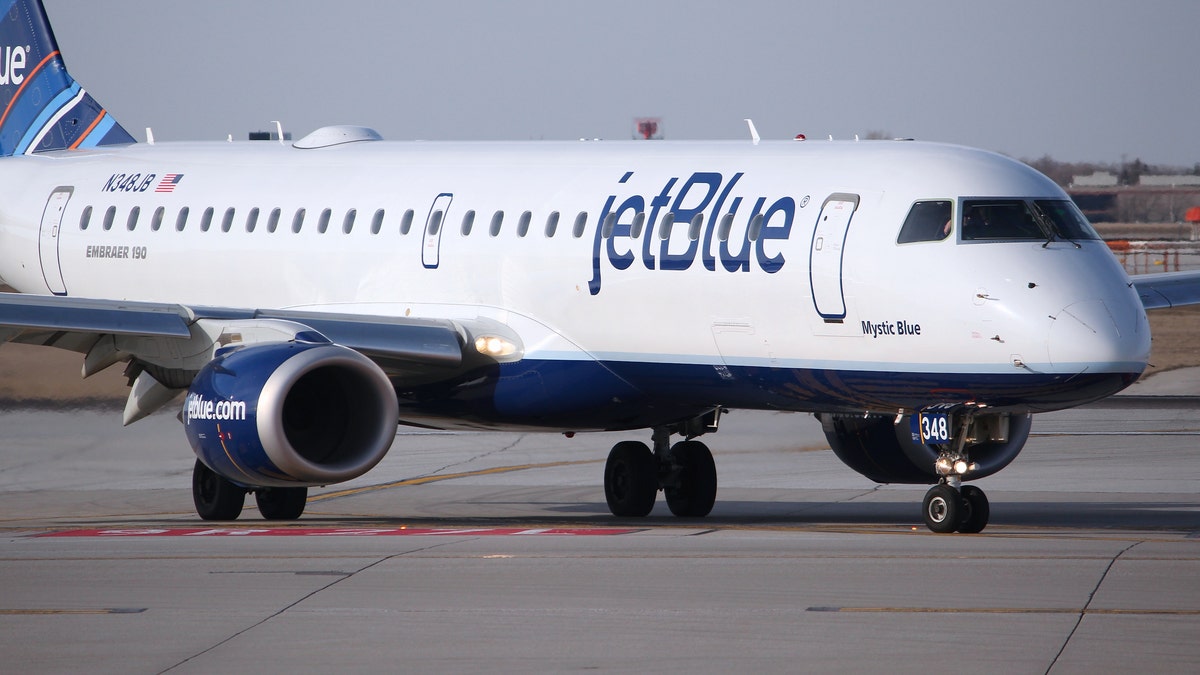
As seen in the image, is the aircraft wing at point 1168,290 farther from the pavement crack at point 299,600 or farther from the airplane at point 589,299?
the pavement crack at point 299,600

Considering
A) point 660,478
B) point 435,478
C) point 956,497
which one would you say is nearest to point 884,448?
point 660,478

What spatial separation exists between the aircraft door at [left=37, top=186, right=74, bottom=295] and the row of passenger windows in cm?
41

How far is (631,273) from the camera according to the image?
18.4 meters

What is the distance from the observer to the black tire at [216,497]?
20.6 m

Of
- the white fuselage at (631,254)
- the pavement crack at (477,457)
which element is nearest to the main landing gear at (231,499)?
the white fuselage at (631,254)

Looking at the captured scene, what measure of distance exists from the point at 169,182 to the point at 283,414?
593 centimetres

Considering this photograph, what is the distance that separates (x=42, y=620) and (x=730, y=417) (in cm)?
1911

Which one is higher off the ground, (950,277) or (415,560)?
(950,277)

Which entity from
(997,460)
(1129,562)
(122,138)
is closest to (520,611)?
(1129,562)

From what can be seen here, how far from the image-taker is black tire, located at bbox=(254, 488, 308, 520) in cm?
2073

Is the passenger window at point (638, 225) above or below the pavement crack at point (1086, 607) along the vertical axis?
above

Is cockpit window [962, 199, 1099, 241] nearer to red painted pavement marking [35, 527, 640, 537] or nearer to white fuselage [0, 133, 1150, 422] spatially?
white fuselage [0, 133, 1150, 422]

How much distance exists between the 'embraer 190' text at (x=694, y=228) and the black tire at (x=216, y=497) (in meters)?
5.08

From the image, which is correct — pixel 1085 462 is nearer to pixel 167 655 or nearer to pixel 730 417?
pixel 730 417
